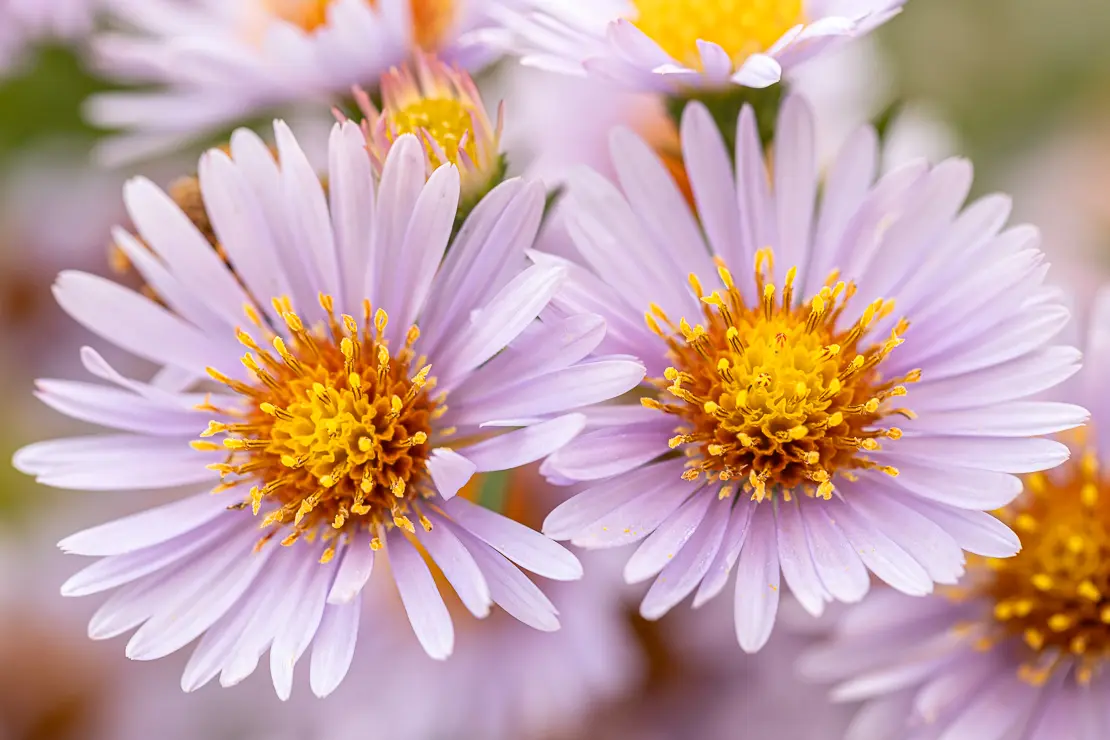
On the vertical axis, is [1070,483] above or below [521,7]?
below

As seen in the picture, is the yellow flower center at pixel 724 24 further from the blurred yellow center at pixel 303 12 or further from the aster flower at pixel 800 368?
the blurred yellow center at pixel 303 12

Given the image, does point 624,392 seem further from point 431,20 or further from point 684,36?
point 431,20

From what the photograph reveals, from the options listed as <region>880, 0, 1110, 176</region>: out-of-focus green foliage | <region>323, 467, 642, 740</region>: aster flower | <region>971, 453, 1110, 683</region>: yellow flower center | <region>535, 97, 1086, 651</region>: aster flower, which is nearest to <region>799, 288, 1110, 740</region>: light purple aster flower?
<region>971, 453, 1110, 683</region>: yellow flower center

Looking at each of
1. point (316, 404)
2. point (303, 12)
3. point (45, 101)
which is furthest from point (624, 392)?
point (45, 101)

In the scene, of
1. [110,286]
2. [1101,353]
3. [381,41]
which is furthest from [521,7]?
[1101,353]

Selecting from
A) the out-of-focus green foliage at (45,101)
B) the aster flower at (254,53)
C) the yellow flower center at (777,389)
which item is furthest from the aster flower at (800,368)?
the out-of-focus green foliage at (45,101)

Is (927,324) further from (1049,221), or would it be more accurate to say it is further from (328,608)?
(1049,221)
